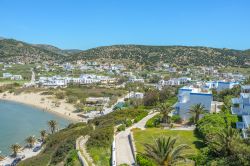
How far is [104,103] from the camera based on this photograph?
260 feet

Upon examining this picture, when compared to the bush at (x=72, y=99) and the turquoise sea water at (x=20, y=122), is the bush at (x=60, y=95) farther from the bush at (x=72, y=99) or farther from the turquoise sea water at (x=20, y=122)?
the turquoise sea water at (x=20, y=122)

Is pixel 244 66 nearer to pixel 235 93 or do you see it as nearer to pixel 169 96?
pixel 169 96

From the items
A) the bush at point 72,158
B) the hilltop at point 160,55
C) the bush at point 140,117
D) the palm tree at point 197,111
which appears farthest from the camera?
the hilltop at point 160,55

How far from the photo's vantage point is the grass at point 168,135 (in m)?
26.6

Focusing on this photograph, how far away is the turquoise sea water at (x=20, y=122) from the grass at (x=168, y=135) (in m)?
19.5

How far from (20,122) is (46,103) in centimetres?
2254

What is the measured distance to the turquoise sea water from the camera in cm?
4769

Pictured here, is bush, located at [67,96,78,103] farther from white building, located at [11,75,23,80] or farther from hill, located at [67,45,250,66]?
hill, located at [67,45,250,66]

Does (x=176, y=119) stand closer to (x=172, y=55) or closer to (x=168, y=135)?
(x=168, y=135)

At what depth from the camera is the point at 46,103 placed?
83.3 m

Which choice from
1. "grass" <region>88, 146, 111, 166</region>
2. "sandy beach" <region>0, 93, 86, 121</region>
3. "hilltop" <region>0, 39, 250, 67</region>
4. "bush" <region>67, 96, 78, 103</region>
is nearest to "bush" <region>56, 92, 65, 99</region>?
"sandy beach" <region>0, 93, 86, 121</region>

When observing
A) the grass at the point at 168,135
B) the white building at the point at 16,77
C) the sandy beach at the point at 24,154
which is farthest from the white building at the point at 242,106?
the white building at the point at 16,77

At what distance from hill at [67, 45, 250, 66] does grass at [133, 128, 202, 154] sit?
130405mm

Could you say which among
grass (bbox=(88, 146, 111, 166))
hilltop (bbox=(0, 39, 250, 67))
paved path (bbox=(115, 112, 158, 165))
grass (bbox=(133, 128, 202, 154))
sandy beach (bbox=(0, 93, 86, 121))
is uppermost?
hilltop (bbox=(0, 39, 250, 67))
